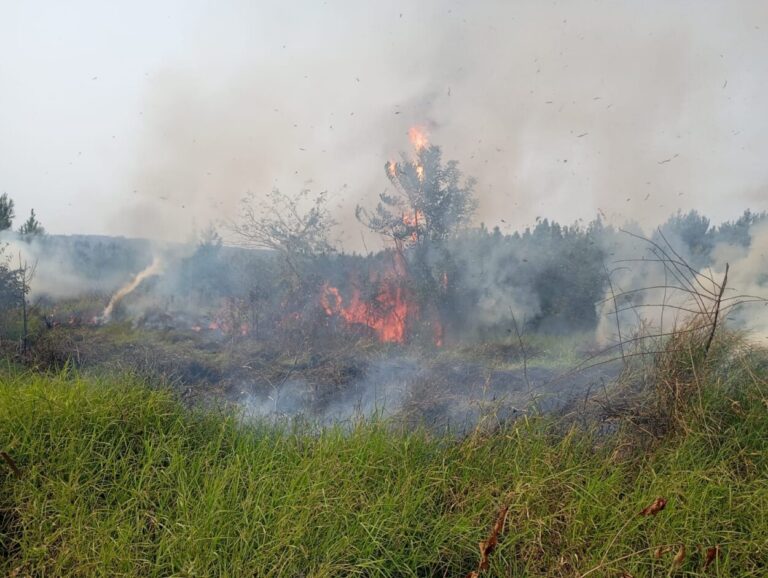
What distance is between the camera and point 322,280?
10.3 meters

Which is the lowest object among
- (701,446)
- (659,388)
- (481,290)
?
(701,446)

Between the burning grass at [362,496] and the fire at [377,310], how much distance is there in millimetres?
6008

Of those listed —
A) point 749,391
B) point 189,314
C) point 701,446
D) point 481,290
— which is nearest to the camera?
point 701,446

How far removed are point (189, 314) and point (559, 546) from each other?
839 centimetres

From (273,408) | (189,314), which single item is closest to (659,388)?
(273,408)

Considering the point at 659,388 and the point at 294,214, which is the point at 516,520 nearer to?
the point at 659,388

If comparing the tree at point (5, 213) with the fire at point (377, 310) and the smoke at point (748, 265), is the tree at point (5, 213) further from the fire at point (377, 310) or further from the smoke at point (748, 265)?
the smoke at point (748, 265)

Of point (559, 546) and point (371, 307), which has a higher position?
point (371, 307)

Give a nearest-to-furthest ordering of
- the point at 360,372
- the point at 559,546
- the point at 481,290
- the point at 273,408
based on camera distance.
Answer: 1. the point at 559,546
2. the point at 273,408
3. the point at 360,372
4. the point at 481,290

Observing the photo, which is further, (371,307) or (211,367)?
(371,307)

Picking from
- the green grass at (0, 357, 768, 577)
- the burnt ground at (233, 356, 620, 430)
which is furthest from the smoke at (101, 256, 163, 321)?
the green grass at (0, 357, 768, 577)

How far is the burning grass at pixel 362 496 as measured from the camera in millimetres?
2564

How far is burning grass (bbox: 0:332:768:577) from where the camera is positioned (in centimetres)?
256

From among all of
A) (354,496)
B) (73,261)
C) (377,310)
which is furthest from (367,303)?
(354,496)
